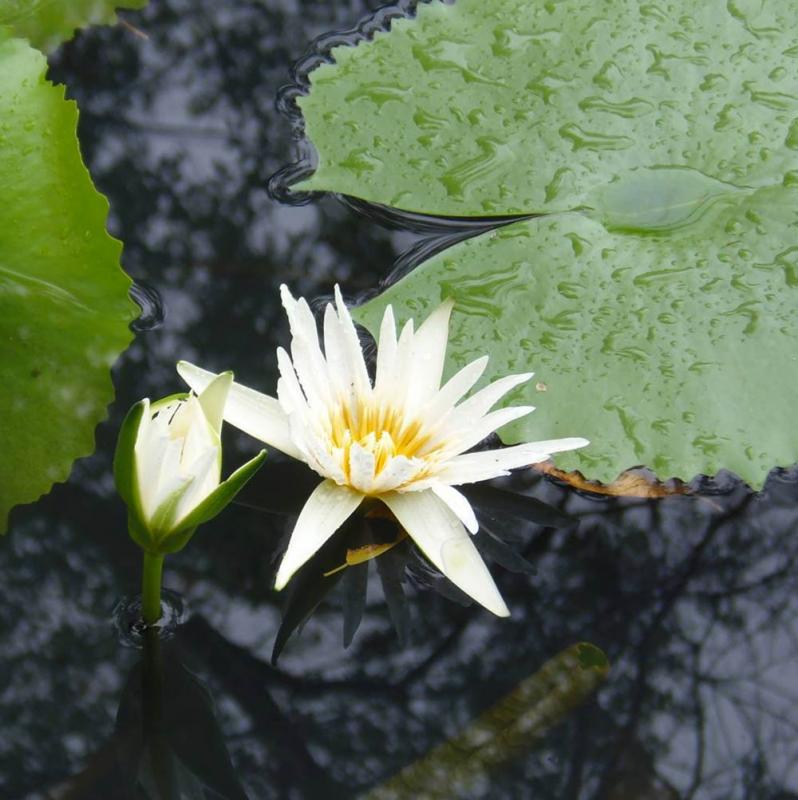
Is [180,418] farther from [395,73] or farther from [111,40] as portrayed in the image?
[111,40]

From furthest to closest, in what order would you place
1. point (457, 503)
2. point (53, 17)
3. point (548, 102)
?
point (53, 17), point (548, 102), point (457, 503)

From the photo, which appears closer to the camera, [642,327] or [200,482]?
[200,482]

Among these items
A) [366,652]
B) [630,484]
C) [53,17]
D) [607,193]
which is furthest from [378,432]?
[53,17]

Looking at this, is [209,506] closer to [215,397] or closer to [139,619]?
[215,397]

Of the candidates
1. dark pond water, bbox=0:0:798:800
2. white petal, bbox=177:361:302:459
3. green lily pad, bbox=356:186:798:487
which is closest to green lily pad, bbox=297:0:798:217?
green lily pad, bbox=356:186:798:487

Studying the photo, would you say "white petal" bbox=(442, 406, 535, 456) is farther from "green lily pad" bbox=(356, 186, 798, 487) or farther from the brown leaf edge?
the brown leaf edge

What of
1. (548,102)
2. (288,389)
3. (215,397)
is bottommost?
(215,397)

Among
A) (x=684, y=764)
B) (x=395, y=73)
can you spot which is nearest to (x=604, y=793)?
(x=684, y=764)
